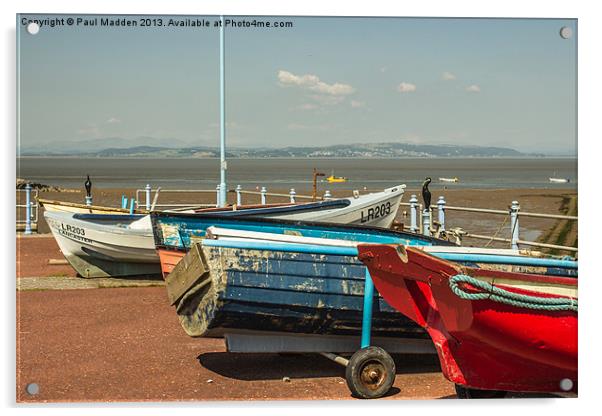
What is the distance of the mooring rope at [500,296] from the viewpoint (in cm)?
511

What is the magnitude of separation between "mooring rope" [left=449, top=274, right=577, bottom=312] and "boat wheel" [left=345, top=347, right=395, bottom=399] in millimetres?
1479

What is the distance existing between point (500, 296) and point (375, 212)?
7203 millimetres

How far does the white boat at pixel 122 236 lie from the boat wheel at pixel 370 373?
501cm

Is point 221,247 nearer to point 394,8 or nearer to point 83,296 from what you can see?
point 394,8

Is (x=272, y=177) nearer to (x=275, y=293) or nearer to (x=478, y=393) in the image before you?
(x=275, y=293)

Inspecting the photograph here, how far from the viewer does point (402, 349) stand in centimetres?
701

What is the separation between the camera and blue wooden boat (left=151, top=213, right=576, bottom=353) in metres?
6.32

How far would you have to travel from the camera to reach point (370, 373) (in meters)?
6.46

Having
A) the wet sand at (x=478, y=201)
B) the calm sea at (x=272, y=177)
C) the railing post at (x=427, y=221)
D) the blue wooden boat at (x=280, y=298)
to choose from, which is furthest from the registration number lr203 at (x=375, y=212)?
the calm sea at (x=272, y=177)

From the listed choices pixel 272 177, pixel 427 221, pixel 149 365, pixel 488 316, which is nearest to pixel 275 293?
pixel 149 365

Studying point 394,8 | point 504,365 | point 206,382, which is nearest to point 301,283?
point 206,382

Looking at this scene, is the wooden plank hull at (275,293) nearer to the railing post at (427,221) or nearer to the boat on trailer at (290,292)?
the boat on trailer at (290,292)

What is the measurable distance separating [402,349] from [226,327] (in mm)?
1465

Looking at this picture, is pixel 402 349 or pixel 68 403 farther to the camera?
pixel 402 349
